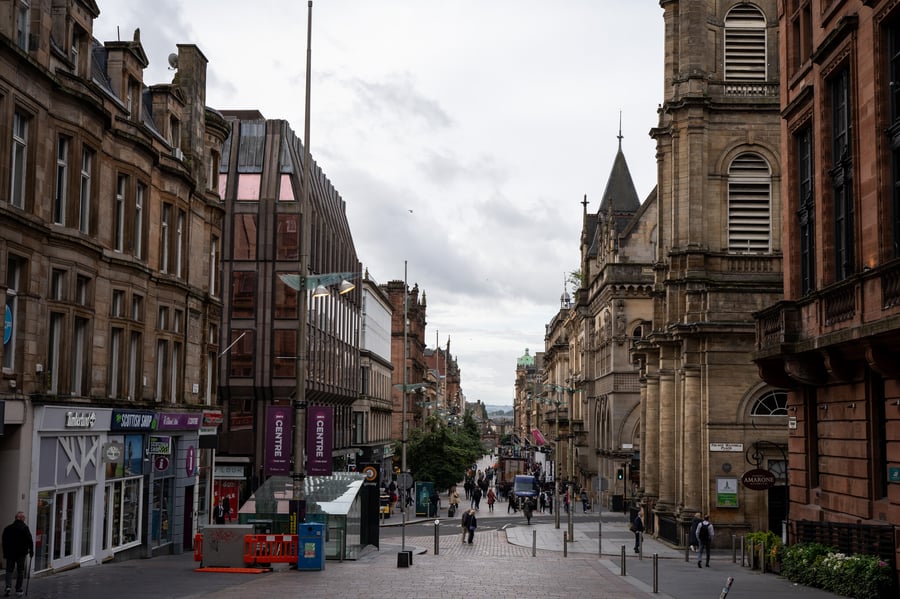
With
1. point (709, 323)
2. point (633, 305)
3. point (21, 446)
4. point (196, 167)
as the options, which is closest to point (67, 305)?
point (21, 446)

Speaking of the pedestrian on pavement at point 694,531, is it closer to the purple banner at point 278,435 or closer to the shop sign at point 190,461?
the purple banner at point 278,435

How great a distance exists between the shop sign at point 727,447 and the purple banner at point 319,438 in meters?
15.9

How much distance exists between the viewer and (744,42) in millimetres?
42906

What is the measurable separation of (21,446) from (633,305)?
52.2 metres

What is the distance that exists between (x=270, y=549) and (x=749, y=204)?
24.3 m

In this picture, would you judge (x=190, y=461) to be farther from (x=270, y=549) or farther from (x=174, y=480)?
(x=270, y=549)

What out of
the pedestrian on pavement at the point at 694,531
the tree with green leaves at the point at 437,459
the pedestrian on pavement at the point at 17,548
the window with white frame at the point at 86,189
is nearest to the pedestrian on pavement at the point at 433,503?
the tree with green leaves at the point at 437,459

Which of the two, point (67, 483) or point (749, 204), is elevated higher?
point (749, 204)

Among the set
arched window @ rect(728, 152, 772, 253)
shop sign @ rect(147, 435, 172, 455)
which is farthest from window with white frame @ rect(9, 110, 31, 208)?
arched window @ rect(728, 152, 772, 253)

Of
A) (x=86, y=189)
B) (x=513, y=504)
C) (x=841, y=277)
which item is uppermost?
(x=86, y=189)

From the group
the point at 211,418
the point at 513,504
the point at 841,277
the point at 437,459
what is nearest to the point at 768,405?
the point at 841,277

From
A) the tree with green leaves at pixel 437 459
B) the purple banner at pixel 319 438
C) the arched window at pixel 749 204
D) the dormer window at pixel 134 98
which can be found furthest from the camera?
the tree with green leaves at pixel 437 459

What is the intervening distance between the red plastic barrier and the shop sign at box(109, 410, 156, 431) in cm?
485

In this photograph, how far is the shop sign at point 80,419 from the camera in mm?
25000
